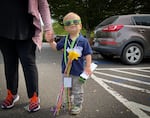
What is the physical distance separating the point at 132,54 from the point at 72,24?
5.77m

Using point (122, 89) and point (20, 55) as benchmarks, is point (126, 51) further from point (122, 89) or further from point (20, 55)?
point (20, 55)

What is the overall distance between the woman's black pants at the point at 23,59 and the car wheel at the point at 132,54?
219 inches

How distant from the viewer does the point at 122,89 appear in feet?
19.5

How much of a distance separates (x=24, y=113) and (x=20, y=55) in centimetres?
75

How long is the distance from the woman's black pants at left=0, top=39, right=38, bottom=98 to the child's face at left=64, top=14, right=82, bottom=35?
1.67 ft

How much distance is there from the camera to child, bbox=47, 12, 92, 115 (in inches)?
162

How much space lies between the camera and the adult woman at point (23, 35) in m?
4.07

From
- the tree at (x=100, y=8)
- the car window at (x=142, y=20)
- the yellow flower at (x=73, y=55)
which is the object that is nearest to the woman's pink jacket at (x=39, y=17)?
the yellow flower at (x=73, y=55)

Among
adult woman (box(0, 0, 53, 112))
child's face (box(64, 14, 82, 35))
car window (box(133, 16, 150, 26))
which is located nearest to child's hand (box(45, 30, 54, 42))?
adult woman (box(0, 0, 53, 112))

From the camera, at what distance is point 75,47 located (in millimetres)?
4125

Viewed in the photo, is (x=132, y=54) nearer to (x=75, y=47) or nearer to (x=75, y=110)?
(x=75, y=110)

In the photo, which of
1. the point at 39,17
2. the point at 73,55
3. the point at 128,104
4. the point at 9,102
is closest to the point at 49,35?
the point at 39,17

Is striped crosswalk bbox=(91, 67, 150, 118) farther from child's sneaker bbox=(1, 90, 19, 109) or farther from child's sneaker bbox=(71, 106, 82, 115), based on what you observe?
child's sneaker bbox=(1, 90, 19, 109)

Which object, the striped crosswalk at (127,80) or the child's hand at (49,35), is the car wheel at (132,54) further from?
the child's hand at (49,35)
